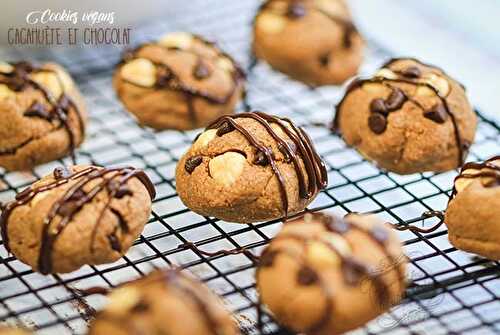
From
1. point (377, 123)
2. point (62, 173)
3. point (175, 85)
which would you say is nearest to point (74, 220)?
point (62, 173)

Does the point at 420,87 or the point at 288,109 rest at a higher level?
the point at 420,87

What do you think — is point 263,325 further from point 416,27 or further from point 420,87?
point 416,27

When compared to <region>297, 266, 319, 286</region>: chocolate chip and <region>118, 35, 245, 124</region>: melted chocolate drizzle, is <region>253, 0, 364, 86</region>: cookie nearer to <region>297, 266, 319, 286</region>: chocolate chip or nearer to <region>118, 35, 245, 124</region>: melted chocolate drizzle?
<region>118, 35, 245, 124</region>: melted chocolate drizzle

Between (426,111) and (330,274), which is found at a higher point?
(426,111)

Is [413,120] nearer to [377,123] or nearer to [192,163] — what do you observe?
[377,123]

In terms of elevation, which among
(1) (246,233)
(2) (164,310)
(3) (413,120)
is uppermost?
(3) (413,120)

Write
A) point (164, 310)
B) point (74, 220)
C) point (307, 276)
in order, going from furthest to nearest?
point (74, 220) → point (307, 276) → point (164, 310)

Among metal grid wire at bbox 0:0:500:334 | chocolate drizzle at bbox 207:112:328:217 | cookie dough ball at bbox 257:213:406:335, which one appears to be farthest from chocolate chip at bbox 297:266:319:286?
chocolate drizzle at bbox 207:112:328:217

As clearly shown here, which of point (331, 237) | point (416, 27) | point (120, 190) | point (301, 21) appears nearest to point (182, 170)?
point (120, 190)
